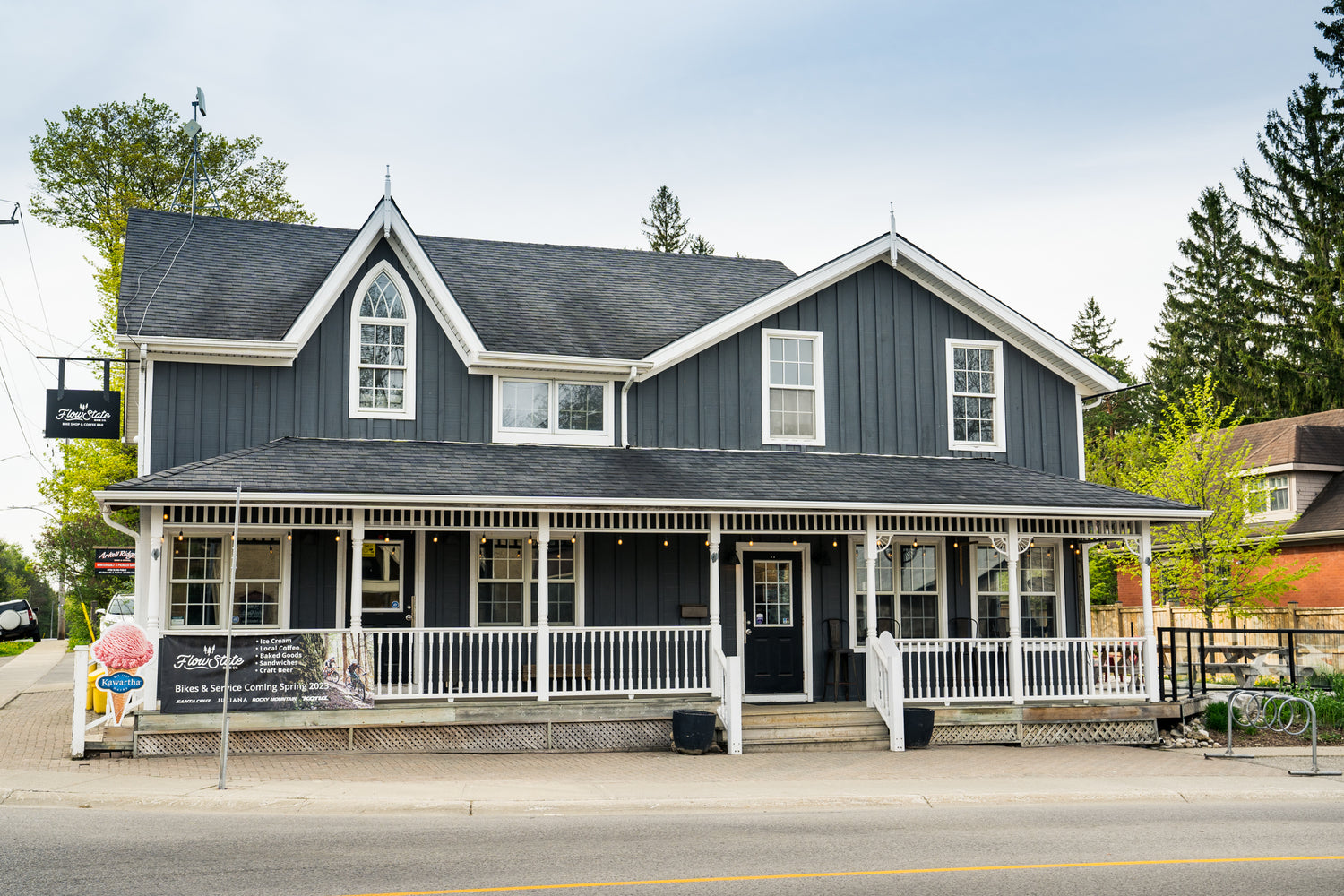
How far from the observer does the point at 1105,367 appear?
62281 millimetres

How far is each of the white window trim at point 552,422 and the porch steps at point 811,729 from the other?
189 inches

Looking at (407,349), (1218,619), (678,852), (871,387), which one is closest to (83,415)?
(407,349)

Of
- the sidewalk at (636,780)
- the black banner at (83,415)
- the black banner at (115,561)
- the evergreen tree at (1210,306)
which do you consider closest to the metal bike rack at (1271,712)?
the sidewalk at (636,780)

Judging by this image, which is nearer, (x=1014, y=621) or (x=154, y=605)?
(x=154, y=605)

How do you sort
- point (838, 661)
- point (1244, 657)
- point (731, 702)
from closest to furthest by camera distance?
point (731, 702) < point (838, 661) < point (1244, 657)

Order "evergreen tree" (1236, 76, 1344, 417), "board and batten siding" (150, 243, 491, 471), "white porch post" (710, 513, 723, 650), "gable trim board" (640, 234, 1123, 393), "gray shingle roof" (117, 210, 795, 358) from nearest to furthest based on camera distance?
"white porch post" (710, 513, 723, 650) → "board and batten siding" (150, 243, 491, 471) → "gray shingle roof" (117, 210, 795, 358) → "gable trim board" (640, 234, 1123, 393) → "evergreen tree" (1236, 76, 1344, 417)

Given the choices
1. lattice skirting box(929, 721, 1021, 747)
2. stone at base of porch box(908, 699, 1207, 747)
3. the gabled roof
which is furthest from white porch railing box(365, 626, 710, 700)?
the gabled roof

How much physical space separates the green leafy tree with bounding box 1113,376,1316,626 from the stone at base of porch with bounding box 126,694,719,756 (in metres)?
16.9

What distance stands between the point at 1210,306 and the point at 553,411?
4572 cm

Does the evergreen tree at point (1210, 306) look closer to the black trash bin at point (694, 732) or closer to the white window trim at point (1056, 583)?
the white window trim at point (1056, 583)

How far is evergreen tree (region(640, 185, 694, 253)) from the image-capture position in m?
56.9

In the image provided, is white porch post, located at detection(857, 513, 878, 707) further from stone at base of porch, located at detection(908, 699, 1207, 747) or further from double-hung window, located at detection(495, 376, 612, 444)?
double-hung window, located at detection(495, 376, 612, 444)

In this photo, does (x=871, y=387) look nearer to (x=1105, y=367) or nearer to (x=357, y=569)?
(x=357, y=569)

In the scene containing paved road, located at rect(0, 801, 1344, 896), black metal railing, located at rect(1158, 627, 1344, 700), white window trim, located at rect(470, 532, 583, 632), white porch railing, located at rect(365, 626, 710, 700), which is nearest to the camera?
paved road, located at rect(0, 801, 1344, 896)
